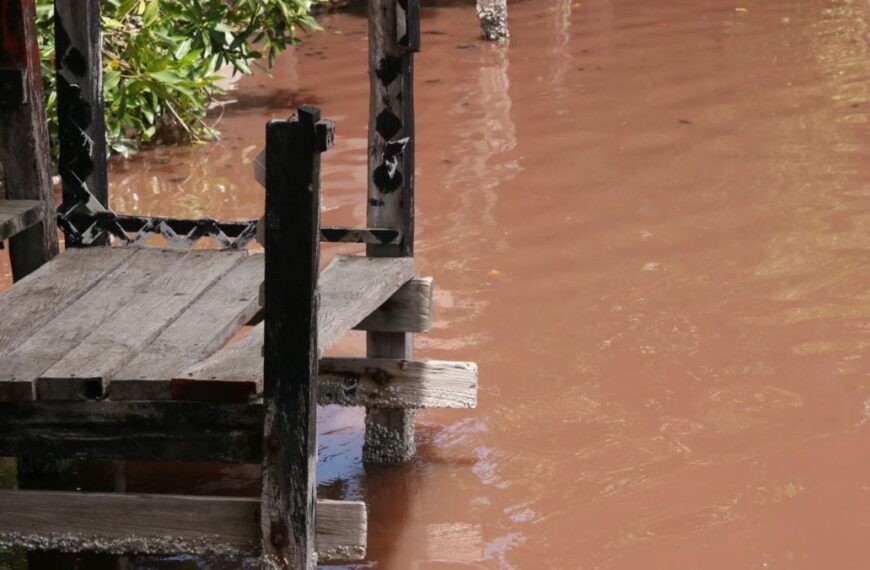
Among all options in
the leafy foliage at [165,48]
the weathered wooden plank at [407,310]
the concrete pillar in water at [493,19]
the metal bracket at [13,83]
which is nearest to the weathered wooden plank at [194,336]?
the weathered wooden plank at [407,310]

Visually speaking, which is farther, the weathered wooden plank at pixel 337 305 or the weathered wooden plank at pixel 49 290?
the weathered wooden plank at pixel 49 290

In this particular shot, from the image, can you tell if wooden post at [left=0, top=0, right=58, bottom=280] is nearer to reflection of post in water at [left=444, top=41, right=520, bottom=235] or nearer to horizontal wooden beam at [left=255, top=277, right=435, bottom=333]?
horizontal wooden beam at [left=255, top=277, right=435, bottom=333]

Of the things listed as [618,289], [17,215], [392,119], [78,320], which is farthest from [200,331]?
[618,289]

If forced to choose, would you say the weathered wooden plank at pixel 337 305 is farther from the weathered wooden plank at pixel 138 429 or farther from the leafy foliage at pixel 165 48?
the leafy foliage at pixel 165 48

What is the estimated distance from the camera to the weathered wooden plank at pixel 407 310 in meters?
4.76

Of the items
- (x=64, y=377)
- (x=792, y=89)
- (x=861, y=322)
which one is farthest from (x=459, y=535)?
(x=792, y=89)

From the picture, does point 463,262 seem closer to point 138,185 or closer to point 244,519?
point 138,185

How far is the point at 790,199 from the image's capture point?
7781 millimetres

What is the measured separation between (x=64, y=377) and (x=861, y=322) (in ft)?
12.7

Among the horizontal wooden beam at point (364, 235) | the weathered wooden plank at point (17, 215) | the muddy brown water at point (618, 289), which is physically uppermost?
the weathered wooden plank at point (17, 215)

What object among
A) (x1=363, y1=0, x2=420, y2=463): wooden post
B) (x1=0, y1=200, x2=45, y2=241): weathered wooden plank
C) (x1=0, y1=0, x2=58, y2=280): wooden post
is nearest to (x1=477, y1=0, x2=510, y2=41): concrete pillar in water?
(x1=363, y1=0, x2=420, y2=463): wooden post

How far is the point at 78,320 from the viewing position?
3.94 meters

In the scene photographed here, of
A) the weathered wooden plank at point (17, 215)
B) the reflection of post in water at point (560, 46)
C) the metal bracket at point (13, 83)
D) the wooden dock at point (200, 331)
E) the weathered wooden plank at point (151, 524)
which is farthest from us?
the reflection of post in water at point (560, 46)

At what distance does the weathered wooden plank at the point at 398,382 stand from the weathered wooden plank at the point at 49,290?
816 mm
